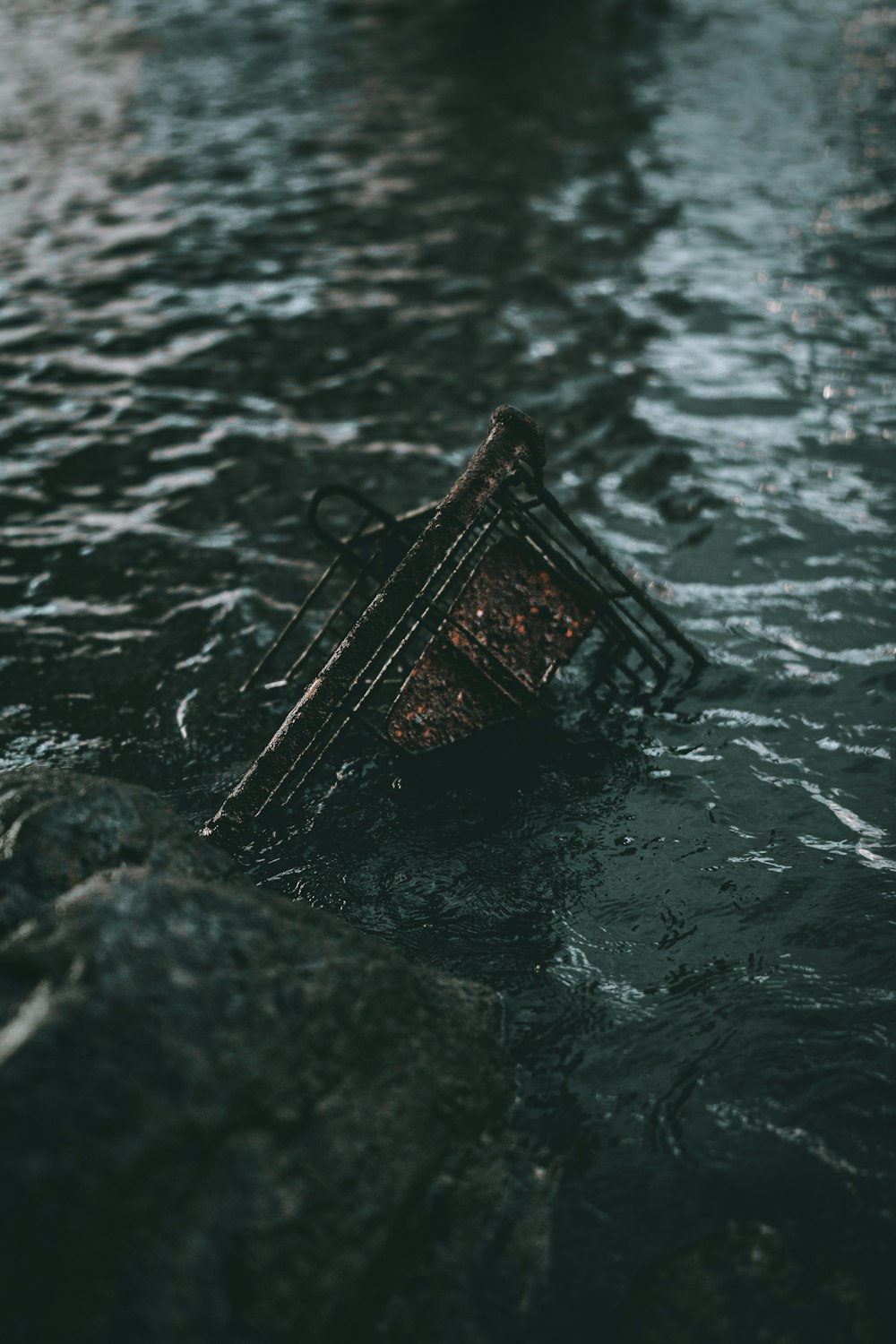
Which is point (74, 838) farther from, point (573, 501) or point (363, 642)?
point (573, 501)

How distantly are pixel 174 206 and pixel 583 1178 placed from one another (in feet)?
53.9

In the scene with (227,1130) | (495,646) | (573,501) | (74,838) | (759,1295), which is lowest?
(759,1295)

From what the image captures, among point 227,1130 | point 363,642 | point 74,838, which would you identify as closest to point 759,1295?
point 227,1130

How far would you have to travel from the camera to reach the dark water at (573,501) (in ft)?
14.3

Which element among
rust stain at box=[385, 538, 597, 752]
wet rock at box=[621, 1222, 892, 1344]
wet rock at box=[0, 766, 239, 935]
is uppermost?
wet rock at box=[0, 766, 239, 935]

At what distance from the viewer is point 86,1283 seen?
272cm

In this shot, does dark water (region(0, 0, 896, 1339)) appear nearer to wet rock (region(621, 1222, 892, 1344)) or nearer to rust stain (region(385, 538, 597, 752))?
wet rock (region(621, 1222, 892, 1344))

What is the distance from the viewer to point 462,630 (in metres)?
5.24

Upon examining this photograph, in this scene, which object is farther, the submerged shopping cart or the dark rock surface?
the submerged shopping cart

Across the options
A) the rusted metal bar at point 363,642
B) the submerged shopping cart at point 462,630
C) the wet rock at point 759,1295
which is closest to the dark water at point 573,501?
the wet rock at point 759,1295

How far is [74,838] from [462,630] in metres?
2.17

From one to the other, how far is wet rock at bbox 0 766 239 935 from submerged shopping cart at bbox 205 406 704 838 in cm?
78

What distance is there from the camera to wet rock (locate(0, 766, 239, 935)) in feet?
12.2

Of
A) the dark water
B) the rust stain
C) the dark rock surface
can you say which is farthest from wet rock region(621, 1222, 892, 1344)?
the rust stain
